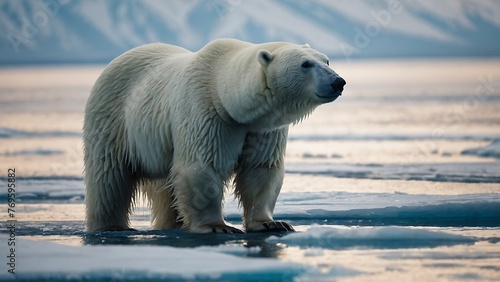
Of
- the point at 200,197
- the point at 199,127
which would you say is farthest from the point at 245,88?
the point at 200,197

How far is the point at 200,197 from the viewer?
6434 mm

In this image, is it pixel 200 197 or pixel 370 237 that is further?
pixel 200 197

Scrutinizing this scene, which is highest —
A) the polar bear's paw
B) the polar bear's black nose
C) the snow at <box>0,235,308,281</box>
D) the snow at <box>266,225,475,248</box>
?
the polar bear's black nose

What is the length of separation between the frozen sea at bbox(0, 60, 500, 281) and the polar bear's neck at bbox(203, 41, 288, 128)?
770 mm

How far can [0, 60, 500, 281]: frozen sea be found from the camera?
516 centimetres

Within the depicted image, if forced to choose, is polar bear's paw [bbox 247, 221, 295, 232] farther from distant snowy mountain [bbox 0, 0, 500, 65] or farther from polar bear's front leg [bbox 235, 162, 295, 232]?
distant snowy mountain [bbox 0, 0, 500, 65]

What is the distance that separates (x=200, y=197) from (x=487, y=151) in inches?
241

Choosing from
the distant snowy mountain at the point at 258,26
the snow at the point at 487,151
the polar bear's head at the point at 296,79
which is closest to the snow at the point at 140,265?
the polar bear's head at the point at 296,79

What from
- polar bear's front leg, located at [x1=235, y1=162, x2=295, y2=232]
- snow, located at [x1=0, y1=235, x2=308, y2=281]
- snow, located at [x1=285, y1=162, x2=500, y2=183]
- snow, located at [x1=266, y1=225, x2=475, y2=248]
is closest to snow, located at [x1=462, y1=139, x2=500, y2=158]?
snow, located at [x1=285, y1=162, x2=500, y2=183]

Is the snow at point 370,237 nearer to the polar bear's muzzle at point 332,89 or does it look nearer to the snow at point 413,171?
the polar bear's muzzle at point 332,89

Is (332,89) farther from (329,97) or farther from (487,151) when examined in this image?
(487,151)

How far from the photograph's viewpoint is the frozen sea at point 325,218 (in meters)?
5.16

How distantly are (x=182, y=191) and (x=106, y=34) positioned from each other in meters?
66.2

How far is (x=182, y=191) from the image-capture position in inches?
253
